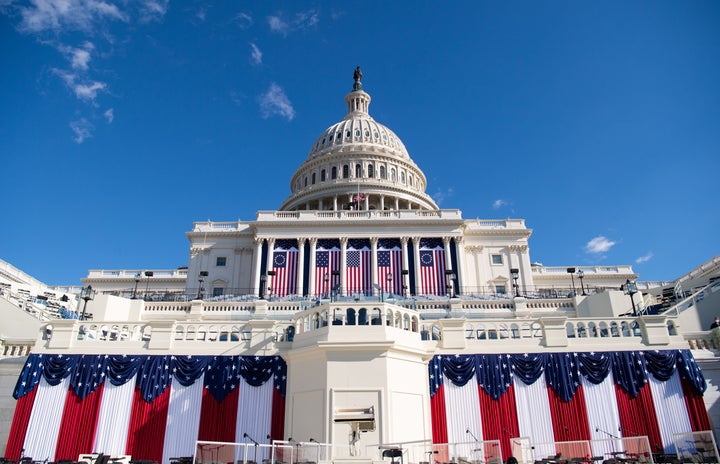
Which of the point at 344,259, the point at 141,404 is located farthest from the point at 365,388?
the point at 344,259

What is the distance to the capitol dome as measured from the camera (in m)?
82.9

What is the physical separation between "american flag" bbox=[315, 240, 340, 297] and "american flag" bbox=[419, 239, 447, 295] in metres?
9.61

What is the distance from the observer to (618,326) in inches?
757

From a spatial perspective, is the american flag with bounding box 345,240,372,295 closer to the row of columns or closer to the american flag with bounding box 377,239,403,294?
the row of columns

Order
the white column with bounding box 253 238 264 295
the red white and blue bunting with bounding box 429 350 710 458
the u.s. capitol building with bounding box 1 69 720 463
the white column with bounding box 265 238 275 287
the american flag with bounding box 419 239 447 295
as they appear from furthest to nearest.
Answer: the white column with bounding box 265 238 275 287 → the white column with bounding box 253 238 264 295 → the american flag with bounding box 419 239 447 295 → the red white and blue bunting with bounding box 429 350 710 458 → the u.s. capitol building with bounding box 1 69 720 463

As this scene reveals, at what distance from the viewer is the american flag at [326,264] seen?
55094mm

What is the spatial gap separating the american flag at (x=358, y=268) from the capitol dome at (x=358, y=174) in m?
17.1

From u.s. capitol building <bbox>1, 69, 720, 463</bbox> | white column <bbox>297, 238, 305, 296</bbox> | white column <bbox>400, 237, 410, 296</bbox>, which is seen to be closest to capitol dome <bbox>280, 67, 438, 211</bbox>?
white column <bbox>400, 237, 410, 296</bbox>

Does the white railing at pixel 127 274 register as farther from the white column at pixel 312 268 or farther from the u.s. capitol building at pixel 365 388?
the u.s. capitol building at pixel 365 388

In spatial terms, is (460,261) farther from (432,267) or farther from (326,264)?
(326,264)

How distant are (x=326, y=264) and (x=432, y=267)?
39.5 ft

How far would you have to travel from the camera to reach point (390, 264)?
56.8m

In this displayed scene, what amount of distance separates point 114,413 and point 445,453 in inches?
457

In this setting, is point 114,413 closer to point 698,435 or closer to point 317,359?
point 317,359
